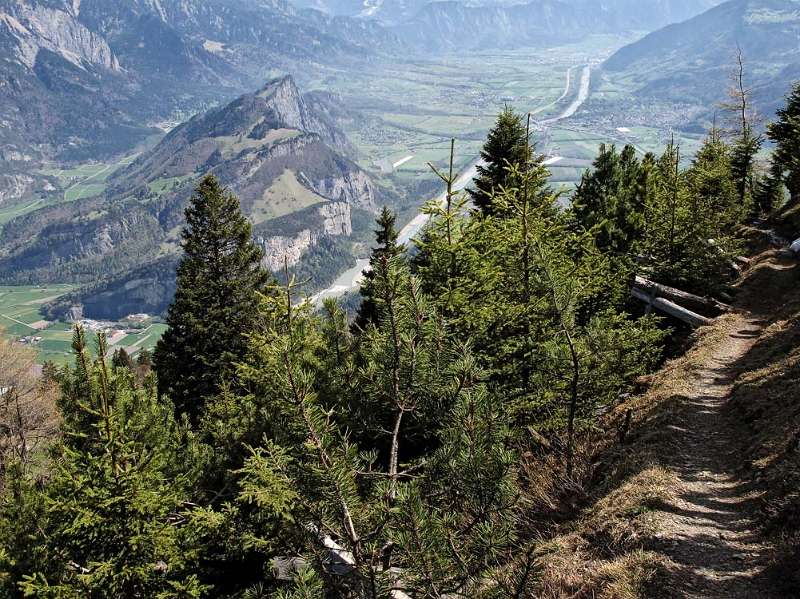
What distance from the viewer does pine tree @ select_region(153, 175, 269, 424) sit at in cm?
3419

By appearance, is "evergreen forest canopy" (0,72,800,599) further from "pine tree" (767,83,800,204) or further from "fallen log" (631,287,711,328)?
"pine tree" (767,83,800,204)

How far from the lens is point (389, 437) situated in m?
11.6

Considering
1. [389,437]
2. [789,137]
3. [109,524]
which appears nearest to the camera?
[109,524]

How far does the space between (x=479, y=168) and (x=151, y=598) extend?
2701 cm

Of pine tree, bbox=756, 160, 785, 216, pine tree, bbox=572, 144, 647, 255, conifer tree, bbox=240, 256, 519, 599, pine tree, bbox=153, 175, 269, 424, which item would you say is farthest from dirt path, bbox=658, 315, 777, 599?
pine tree, bbox=756, 160, 785, 216

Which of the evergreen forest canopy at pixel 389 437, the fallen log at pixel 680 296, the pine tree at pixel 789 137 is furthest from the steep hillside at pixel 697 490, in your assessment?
the pine tree at pixel 789 137

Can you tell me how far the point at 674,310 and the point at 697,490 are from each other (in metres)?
14.0

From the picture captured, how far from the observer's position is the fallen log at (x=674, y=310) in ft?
75.5

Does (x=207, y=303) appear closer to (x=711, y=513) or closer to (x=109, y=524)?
(x=109, y=524)

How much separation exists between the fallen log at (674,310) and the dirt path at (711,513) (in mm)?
7167

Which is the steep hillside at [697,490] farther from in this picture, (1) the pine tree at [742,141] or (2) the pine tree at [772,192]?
(2) the pine tree at [772,192]

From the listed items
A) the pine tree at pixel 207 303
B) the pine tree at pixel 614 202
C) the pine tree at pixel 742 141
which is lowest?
the pine tree at pixel 207 303

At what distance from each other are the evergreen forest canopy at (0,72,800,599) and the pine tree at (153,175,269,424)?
33.3 feet

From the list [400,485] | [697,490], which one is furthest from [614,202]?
[400,485]
